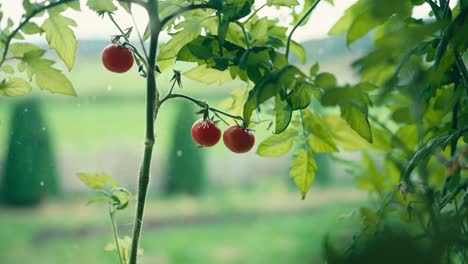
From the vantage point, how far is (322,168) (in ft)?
13.1

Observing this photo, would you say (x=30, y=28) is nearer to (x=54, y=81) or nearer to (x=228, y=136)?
(x=54, y=81)

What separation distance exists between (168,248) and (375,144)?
2.42 meters

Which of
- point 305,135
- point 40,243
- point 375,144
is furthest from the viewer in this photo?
point 40,243

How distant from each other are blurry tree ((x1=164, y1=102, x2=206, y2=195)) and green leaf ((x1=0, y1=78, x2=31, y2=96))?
2.63 metres

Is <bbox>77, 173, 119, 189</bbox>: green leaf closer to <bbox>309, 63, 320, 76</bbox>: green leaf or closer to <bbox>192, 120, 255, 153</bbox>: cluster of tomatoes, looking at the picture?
<bbox>192, 120, 255, 153</bbox>: cluster of tomatoes

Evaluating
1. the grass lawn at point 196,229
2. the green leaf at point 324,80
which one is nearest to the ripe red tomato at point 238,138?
the green leaf at point 324,80

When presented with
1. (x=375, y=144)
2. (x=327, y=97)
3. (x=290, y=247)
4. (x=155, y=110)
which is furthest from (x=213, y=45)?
(x=290, y=247)

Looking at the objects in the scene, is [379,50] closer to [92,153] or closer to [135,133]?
[92,153]

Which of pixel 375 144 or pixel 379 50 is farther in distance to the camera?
pixel 375 144

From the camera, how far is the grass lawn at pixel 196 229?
290 cm

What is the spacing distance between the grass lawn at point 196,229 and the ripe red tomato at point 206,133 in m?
1.79

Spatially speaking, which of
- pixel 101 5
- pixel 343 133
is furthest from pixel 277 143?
pixel 101 5

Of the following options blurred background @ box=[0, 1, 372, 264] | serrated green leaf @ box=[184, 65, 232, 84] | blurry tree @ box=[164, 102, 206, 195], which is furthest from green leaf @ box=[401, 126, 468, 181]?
blurry tree @ box=[164, 102, 206, 195]

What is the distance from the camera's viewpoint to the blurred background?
2.74 meters
